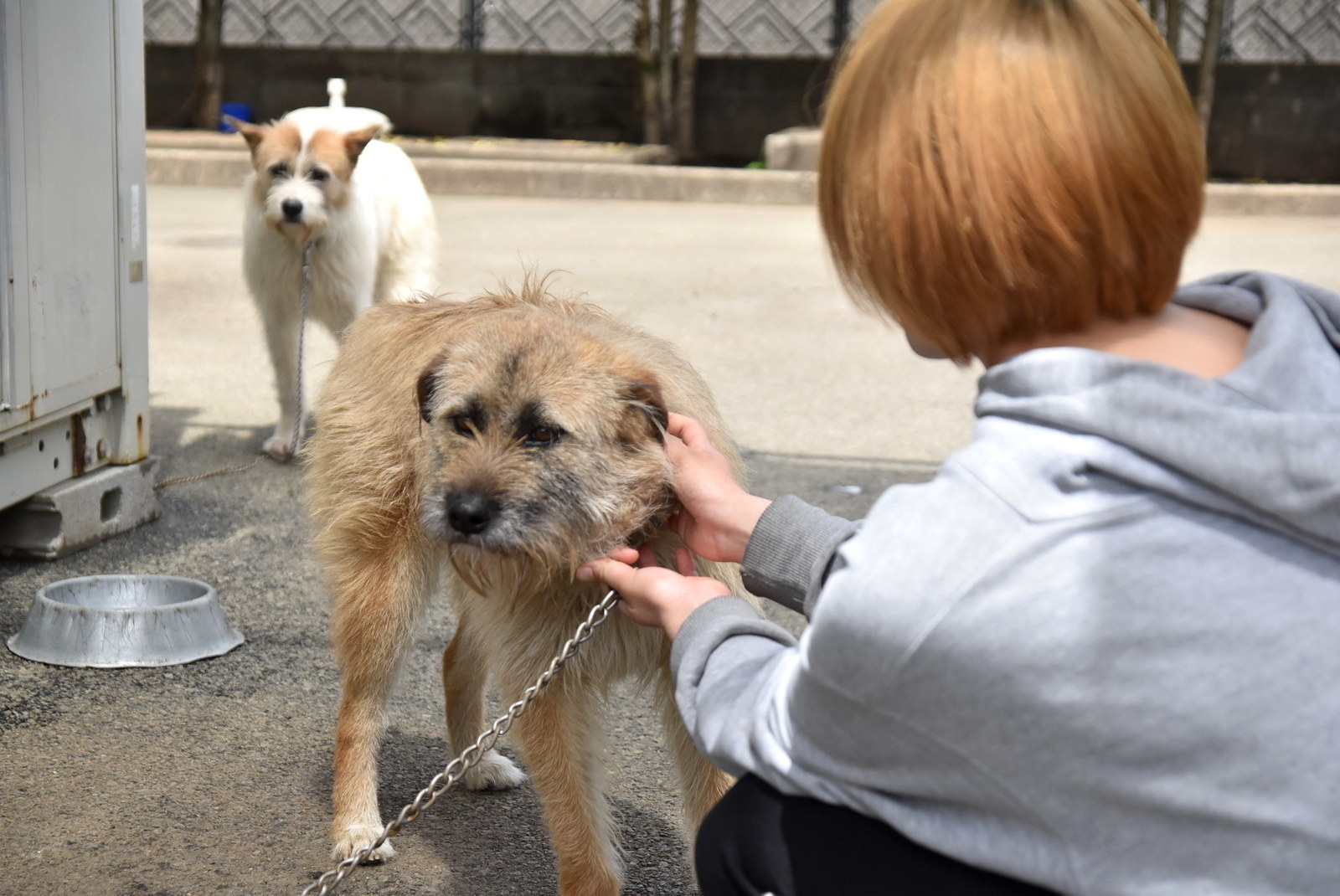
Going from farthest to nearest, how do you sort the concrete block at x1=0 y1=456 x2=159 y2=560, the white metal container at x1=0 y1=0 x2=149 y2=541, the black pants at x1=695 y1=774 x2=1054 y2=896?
the concrete block at x1=0 y1=456 x2=159 y2=560, the white metal container at x1=0 y1=0 x2=149 y2=541, the black pants at x1=695 y1=774 x2=1054 y2=896

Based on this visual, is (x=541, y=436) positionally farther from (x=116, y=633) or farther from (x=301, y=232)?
(x=301, y=232)

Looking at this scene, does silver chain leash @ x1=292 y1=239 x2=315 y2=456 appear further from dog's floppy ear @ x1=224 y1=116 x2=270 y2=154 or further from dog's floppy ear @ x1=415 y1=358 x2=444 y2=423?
dog's floppy ear @ x1=415 y1=358 x2=444 y2=423

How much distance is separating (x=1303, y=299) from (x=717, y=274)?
31.7 feet

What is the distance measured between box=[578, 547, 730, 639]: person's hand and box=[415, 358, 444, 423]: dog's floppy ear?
47 cm

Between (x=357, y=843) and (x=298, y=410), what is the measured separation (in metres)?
3.45

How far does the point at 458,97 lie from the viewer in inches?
786

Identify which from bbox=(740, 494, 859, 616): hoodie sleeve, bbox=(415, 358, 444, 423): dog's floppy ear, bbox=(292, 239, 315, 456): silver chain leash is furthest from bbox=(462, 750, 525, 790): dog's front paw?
bbox=(292, 239, 315, 456): silver chain leash

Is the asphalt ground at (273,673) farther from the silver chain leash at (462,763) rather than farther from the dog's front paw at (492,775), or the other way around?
the silver chain leash at (462,763)

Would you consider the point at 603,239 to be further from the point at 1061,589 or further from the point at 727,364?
the point at 1061,589

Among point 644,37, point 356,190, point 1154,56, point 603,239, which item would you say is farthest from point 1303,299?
point 644,37

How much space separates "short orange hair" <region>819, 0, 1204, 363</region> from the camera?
1.43 m

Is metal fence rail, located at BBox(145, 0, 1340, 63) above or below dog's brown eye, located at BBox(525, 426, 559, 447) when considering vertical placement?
above

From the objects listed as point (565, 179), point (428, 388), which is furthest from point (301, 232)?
point (565, 179)

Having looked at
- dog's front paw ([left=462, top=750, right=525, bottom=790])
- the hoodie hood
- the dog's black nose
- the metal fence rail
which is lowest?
dog's front paw ([left=462, top=750, right=525, bottom=790])
